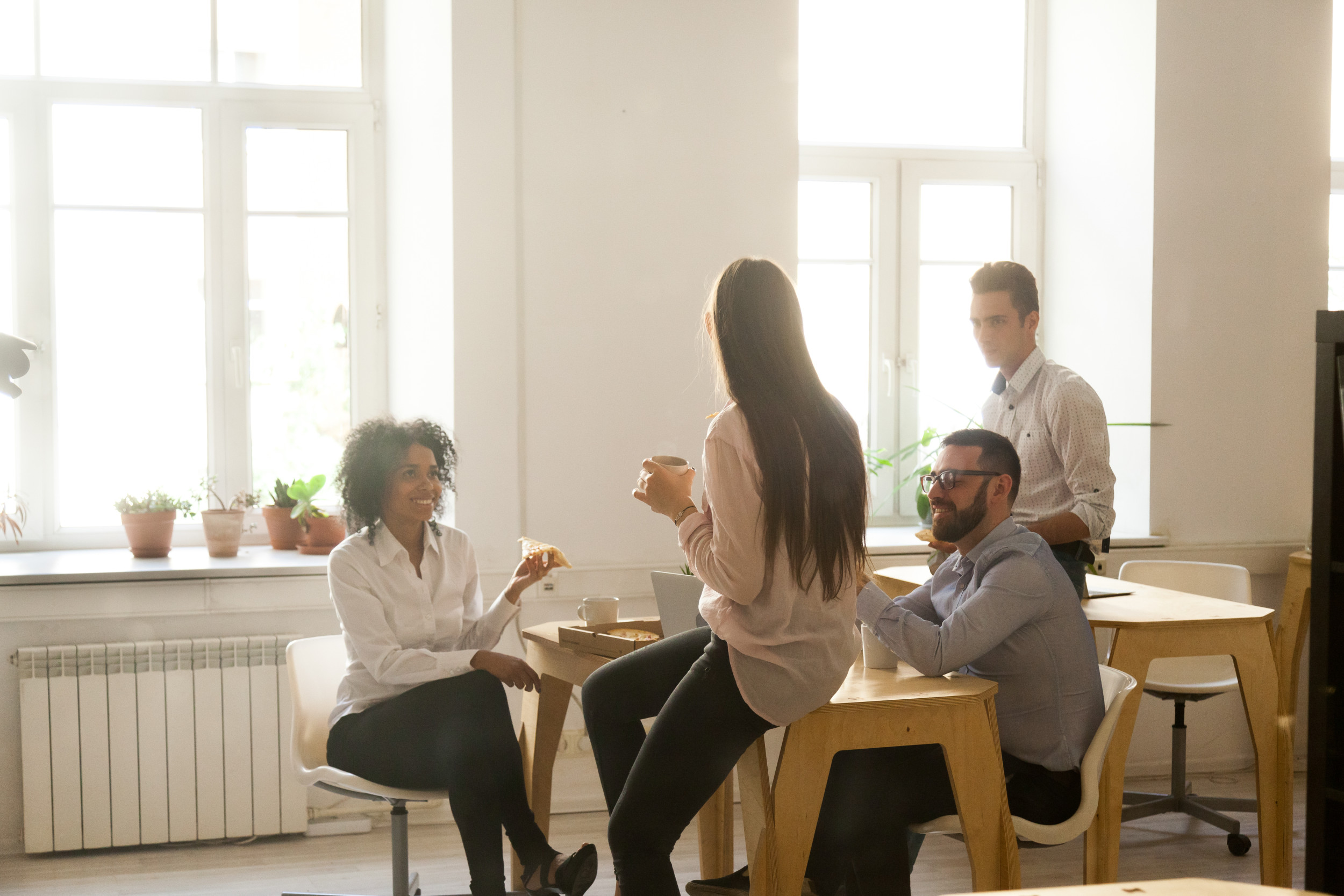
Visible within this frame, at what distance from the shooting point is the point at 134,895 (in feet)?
9.69

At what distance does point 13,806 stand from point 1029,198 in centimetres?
412

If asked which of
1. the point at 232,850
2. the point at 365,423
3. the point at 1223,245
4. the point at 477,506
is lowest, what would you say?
the point at 232,850

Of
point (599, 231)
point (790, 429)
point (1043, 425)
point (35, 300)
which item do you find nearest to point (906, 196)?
point (599, 231)

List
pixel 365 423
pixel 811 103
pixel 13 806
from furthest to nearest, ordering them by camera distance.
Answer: pixel 811 103 < pixel 13 806 < pixel 365 423

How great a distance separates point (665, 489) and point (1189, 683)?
2.19 m

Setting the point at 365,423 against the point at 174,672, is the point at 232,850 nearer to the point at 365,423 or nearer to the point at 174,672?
the point at 174,672

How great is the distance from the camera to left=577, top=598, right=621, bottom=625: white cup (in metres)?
2.68

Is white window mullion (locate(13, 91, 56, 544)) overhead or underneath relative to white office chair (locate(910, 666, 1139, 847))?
overhead

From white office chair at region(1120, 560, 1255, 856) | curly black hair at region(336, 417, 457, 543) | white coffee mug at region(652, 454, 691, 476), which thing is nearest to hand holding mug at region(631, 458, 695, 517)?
white coffee mug at region(652, 454, 691, 476)

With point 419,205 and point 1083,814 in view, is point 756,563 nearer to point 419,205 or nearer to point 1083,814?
point 1083,814

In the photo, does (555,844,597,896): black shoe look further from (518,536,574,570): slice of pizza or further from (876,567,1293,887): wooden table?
(876,567,1293,887): wooden table

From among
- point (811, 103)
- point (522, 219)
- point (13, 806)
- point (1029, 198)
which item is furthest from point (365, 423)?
point (1029, 198)

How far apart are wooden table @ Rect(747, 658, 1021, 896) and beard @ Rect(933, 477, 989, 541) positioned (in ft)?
1.11

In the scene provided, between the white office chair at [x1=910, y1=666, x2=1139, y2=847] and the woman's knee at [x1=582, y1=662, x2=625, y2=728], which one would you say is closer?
the white office chair at [x1=910, y1=666, x2=1139, y2=847]
